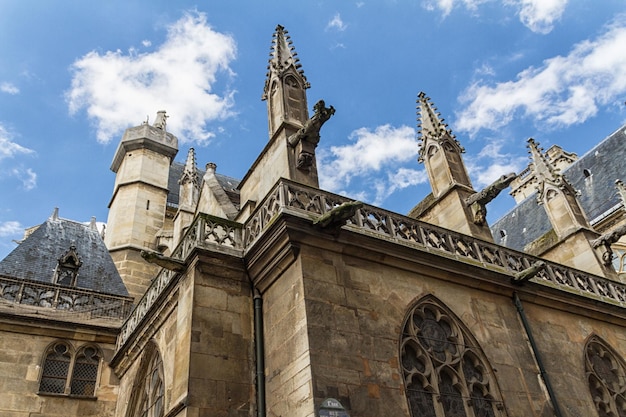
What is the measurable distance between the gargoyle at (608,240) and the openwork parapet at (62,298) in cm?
1076

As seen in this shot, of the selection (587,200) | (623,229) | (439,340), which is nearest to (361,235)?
(439,340)

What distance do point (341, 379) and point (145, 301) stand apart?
16.6ft

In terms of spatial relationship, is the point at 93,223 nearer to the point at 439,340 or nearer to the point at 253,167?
the point at 253,167

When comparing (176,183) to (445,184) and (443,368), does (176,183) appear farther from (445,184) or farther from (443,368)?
(443,368)

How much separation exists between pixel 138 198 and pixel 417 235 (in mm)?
11995

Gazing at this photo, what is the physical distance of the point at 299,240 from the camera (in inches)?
281

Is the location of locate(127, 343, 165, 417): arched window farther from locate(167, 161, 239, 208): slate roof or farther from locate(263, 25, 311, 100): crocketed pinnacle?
locate(167, 161, 239, 208): slate roof

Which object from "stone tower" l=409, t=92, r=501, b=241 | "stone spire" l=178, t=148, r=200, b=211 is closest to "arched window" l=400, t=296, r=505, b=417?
"stone tower" l=409, t=92, r=501, b=241

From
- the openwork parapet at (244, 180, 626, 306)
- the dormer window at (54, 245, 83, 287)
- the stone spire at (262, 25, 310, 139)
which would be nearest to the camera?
the openwork parapet at (244, 180, 626, 306)

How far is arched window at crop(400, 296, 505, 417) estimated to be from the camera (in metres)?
7.04

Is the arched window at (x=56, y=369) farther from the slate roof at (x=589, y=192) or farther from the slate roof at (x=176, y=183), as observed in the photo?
the slate roof at (x=589, y=192)

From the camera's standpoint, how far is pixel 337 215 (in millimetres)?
7102

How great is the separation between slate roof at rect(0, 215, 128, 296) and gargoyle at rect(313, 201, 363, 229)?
7.27m

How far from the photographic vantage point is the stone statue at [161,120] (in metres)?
21.5
